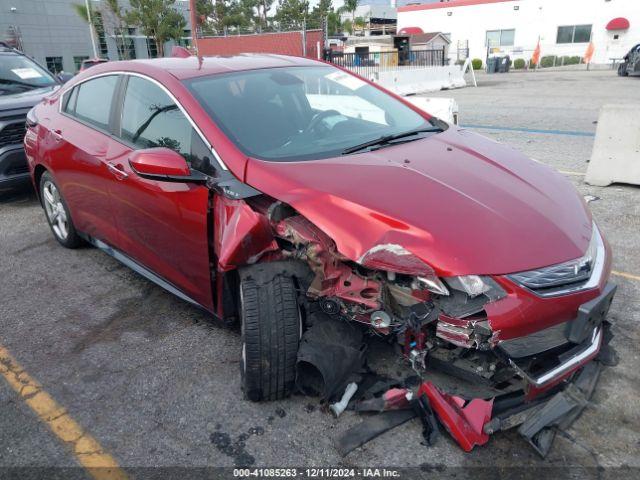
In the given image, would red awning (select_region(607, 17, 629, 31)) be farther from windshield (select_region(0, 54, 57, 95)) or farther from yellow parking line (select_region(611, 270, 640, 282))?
yellow parking line (select_region(611, 270, 640, 282))

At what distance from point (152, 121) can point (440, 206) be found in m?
1.94

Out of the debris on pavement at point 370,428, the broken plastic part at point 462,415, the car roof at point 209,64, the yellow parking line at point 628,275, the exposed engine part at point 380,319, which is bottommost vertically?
the debris on pavement at point 370,428

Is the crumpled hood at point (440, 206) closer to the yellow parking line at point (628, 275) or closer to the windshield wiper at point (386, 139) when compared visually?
the windshield wiper at point (386, 139)

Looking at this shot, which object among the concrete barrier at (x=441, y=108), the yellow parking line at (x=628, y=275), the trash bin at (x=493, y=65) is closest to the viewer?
the yellow parking line at (x=628, y=275)

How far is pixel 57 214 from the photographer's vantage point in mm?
4754

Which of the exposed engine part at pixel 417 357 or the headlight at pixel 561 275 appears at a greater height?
the headlight at pixel 561 275

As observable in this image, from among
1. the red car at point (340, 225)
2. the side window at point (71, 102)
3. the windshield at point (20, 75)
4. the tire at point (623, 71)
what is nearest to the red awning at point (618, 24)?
the tire at point (623, 71)

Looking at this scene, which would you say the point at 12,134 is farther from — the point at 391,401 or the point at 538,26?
the point at 538,26

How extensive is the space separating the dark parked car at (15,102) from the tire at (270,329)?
469 cm

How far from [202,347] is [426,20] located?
48.1 metres

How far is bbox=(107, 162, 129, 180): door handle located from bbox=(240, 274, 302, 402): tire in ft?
4.37

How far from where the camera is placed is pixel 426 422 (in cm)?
245

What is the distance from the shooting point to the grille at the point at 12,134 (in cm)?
588

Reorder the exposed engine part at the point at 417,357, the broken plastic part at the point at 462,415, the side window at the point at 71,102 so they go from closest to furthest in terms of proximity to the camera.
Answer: the broken plastic part at the point at 462,415, the exposed engine part at the point at 417,357, the side window at the point at 71,102
